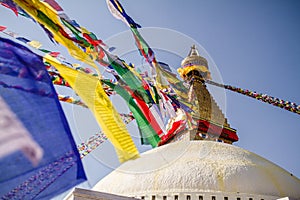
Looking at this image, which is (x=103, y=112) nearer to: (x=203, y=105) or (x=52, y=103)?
(x=52, y=103)

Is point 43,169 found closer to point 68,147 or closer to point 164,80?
point 68,147

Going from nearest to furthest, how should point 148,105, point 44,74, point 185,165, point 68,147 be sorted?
point 68,147
point 44,74
point 185,165
point 148,105

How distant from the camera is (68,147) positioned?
4.43 metres

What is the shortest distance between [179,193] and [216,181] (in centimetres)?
97

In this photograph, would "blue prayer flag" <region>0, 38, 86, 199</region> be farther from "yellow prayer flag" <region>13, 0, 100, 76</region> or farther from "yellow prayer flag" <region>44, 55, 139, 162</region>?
"yellow prayer flag" <region>13, 0, 100, 76</region>

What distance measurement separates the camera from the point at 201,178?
8703mm

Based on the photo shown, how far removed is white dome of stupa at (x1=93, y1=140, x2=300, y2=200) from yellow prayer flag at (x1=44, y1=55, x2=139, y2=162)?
2.90m

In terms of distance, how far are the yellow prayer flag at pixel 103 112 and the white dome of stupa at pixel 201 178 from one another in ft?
9.52

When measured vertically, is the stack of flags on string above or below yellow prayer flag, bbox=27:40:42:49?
below

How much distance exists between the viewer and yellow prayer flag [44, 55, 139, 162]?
18.2ft

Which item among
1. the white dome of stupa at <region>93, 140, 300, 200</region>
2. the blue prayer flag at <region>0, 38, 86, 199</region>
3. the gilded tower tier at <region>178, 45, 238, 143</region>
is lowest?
the white dome of stupa at <region>93, 140, 300, 200</region>

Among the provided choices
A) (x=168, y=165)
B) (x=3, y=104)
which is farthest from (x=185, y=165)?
(x=3, y=104)

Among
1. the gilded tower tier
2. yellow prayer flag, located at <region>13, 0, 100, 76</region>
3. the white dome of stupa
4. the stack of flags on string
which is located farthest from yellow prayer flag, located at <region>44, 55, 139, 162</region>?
the gilded tower tier

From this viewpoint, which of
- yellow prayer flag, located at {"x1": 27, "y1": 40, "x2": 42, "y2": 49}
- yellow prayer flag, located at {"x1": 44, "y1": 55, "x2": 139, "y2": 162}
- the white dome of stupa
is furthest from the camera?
the white dome of stupa
